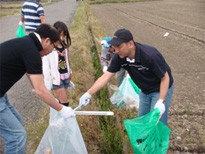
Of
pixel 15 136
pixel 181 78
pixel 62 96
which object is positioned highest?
pixel 15 136

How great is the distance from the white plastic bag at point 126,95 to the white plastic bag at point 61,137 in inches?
69.1

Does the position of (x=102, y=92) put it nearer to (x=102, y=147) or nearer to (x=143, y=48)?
(x=102, y=147)

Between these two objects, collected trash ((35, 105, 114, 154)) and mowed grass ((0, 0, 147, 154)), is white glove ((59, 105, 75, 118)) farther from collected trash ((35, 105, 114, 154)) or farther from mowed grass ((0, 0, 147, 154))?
mowed grass ((0, 0, 147, 154))

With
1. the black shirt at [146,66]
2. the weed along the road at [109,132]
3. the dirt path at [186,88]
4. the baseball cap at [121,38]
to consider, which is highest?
the baseball cap at [121,38]

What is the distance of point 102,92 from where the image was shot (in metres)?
5.53

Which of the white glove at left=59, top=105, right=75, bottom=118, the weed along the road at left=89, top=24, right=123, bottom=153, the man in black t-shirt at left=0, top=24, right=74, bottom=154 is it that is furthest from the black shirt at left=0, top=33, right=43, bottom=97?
the weed along the road at left=89, top=24, right=123, bottom=153

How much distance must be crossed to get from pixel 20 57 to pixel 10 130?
68 cm

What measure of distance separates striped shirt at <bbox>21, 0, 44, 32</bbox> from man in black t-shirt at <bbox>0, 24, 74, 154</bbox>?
323 centimetres

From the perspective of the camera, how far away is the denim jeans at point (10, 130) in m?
2.59

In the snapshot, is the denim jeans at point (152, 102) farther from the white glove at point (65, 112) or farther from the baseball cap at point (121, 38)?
the white glove at point (65, 112)

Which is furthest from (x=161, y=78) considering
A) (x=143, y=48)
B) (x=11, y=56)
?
(x=11, y=56)

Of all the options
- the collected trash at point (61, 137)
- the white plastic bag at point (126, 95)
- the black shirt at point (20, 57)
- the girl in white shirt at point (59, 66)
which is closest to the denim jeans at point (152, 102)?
the collected trash at point (61, 137)

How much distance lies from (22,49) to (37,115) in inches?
98.2

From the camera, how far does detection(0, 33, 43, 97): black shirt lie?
7.75 ft
